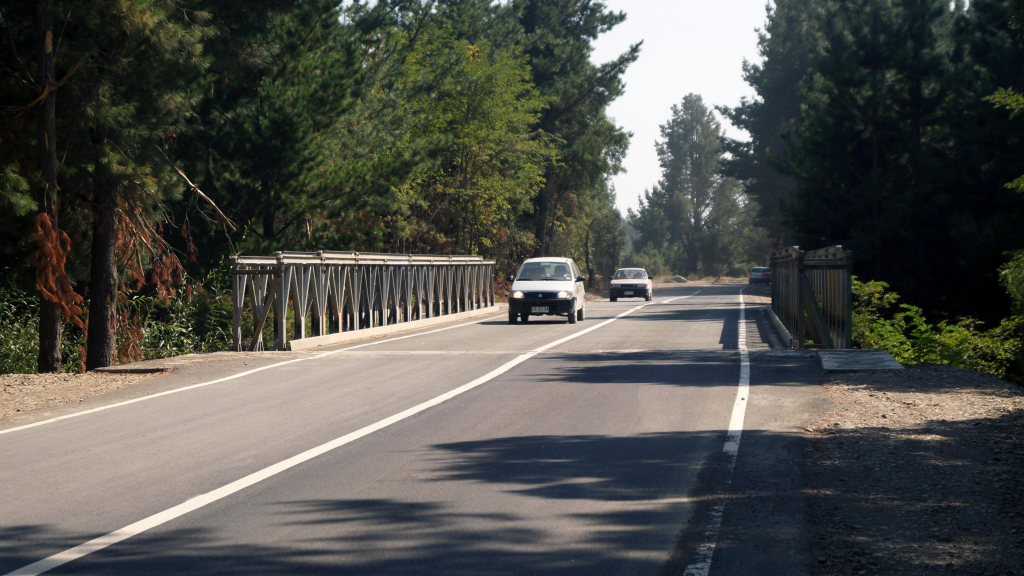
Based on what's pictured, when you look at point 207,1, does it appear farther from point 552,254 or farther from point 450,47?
point 552,254

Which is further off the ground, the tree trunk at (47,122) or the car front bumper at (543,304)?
the tree trunk at (47,122)

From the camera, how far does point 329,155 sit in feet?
103

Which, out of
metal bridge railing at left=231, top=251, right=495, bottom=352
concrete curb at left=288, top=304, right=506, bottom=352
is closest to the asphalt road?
metal bridge railing at left=231, top=251, right=495, bottom=352

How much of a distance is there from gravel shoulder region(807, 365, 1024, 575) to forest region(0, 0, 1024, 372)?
9255 mm

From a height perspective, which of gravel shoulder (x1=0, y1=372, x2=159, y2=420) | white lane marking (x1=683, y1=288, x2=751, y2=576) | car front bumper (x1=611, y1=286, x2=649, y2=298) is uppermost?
car front bumper (x1=611, y1=286, x2=649, y2=298)

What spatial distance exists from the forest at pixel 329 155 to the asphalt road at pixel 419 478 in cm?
842

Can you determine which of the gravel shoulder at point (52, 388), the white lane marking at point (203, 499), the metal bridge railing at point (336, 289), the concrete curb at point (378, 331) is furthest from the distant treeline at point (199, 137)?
the white lane marking at point (203, 499)

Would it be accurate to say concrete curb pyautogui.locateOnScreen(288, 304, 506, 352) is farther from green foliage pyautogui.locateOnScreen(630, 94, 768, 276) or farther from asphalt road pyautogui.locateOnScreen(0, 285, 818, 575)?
green foliage pyautogui.locateOnScreen(630, 94, 768, 276)

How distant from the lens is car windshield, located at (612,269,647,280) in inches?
2013

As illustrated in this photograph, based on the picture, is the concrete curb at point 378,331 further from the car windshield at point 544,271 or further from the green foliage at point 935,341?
the green foliage at point 935,341

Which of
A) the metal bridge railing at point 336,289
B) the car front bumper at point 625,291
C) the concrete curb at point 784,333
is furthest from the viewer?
the car front bumper at point 625,291

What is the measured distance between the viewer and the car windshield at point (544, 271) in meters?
29.6

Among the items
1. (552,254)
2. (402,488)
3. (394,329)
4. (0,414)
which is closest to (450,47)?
(552,254)

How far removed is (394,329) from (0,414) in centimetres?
1531
